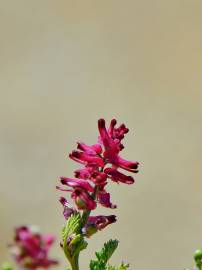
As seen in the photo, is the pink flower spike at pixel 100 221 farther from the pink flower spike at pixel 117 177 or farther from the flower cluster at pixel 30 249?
the flower cluster at pixel 30 249

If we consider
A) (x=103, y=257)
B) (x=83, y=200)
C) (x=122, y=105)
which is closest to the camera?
(x=83, y=200)

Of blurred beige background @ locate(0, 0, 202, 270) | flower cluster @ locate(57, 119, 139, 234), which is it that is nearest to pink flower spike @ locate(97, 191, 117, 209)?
flower cluster @ locate(57, 119, 139, 234)

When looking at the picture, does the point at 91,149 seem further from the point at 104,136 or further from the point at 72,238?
the point at 72,238

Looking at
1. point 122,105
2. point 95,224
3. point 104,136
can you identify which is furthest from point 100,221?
point 122,105

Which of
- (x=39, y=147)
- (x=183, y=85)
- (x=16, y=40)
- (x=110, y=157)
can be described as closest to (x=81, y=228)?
(x=110, y=157)

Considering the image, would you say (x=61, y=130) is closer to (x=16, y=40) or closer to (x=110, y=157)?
(x=16, y=40)

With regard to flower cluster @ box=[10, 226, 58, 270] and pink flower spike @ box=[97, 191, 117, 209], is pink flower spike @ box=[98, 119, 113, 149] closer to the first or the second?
pink flower spike @ box=[97, 191, 117, 209]
